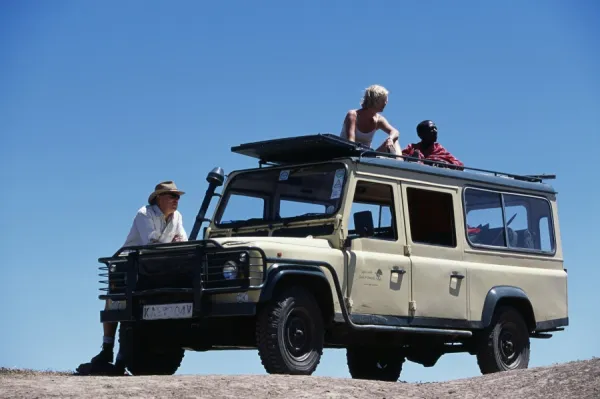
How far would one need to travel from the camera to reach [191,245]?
1148 centimetres

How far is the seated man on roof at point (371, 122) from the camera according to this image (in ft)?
45.5

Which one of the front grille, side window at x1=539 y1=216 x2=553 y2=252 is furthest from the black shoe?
side window at x1=539 y1=216 x2=553 y2=252

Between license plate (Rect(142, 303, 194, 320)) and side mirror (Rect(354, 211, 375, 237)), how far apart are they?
1.97 m

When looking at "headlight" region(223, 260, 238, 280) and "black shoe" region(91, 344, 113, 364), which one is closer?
"headlight" region(223, 260, 238, 280)

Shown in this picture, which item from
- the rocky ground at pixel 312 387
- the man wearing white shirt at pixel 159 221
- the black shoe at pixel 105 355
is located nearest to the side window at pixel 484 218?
the rocky ground at pixel 312 387

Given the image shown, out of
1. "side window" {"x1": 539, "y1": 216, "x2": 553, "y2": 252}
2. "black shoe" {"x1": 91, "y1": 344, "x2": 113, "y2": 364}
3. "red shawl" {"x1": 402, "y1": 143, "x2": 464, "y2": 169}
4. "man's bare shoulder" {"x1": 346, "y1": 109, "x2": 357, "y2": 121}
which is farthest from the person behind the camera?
"side window" {"x1": 539, "y1": 216, "x2": 553, "y2": 252}

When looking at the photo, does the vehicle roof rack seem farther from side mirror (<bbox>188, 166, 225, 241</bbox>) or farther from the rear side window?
the rear side window

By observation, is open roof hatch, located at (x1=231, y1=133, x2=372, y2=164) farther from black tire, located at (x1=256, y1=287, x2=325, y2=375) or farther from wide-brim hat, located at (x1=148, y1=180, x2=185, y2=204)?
black tire, located at (x1=256, y1=287, x2=325, y2=375)

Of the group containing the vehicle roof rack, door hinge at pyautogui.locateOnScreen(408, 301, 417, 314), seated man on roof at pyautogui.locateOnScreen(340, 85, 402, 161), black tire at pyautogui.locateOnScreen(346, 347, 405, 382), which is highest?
seated man on roof at pyautogui.locateOnScreen(340, 85, 402, 161)

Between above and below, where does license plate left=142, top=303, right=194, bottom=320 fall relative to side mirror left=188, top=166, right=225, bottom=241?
below

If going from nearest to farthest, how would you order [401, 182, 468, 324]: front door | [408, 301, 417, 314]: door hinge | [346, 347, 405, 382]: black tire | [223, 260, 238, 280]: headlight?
[223, 260, 238, 280]: headlight < [408, 301, 417, 314]: door hinge < [401, 182, 468, 324]: front door < [346, 347, 405, 382]: black tire

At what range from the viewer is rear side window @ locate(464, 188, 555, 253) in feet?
46.3

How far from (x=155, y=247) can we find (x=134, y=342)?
107 centimetres

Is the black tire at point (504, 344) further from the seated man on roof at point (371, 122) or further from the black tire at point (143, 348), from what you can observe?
the black tire at point (143, 348)
